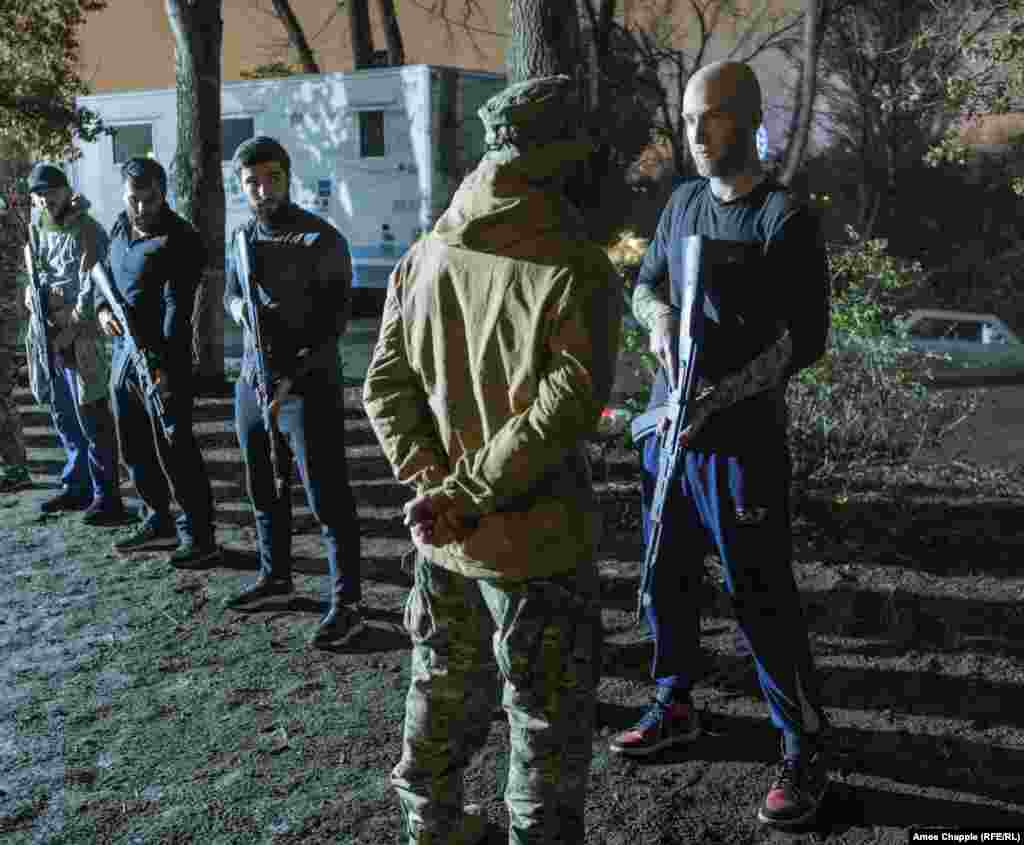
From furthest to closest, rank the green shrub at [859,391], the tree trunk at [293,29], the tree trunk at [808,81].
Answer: the tree trunk at [293,29], the tree trunk at [808,81], the green shrub at [859,391]

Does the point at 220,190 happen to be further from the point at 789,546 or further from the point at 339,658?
the point at 789,546

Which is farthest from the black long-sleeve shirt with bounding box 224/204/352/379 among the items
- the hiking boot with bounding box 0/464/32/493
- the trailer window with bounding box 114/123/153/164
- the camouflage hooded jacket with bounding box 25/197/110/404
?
the trailer window with bounding box 114/123/153/164

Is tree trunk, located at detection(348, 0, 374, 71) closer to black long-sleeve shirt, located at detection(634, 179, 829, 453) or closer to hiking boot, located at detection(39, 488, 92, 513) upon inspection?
hiking boot, located at detection(39, 488, 92, 513)

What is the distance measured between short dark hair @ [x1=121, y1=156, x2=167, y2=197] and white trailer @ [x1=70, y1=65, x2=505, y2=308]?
1126cm

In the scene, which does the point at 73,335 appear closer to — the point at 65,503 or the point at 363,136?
the point at 65,503

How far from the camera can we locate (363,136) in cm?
1797

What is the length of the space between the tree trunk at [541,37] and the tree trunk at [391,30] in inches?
639

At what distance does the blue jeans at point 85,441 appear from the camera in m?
7.04

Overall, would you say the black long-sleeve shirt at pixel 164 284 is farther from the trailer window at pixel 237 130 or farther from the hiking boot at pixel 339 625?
the trailer window at pixel 237 130

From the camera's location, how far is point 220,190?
11.1 metres

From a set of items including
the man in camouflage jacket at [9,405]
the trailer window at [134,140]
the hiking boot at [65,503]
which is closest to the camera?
the hiking boot at [65,503]

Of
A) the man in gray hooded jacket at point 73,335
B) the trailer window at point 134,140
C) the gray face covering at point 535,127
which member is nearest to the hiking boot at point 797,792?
the gray face covering at point 535,127

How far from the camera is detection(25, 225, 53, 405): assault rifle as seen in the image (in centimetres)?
714

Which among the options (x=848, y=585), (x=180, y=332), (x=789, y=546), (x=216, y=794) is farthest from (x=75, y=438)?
(x=789, y=546)
